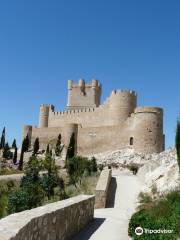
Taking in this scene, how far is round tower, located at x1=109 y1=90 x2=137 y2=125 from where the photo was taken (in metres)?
45.1

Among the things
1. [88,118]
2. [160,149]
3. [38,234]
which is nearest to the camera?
[38,234]

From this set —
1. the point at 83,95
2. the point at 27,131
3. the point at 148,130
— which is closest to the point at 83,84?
the point at 83,95

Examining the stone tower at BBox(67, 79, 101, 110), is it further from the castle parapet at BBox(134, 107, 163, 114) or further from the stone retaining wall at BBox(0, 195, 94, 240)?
the stone retaining wall at BBox(0, 195, 94, 240)

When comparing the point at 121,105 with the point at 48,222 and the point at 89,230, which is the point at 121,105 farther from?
the point at 48,222

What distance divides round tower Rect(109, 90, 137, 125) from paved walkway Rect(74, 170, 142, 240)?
26940 mm

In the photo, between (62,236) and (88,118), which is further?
(88,118)

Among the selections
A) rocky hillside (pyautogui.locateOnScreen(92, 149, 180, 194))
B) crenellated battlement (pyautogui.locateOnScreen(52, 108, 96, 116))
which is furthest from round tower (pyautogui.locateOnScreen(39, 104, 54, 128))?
rocky hillside (pyautogui.locateOnScreen(92, 149, 180, 194))

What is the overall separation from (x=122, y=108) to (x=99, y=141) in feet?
15.5

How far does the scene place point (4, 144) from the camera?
2121 inches

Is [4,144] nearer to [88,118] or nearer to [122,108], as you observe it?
[88,118]

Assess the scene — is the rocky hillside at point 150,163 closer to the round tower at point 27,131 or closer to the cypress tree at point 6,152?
the round tower at point 27,131

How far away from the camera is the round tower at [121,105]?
148ft

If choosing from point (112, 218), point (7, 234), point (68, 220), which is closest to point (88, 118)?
point (112, 218)

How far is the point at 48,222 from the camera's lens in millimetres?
6289
